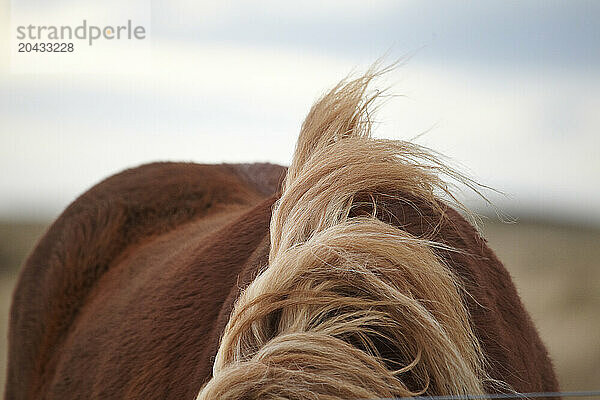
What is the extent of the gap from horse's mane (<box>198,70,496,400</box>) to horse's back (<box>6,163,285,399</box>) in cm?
17

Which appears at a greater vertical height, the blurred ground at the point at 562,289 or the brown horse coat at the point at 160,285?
the brown horse coat at the point at 160,285

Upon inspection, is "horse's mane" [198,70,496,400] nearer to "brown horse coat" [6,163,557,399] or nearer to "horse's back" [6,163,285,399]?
"brown horse coat" [6,163,557,399]

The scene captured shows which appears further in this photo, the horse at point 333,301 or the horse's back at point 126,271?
the horse's back at point 126,271

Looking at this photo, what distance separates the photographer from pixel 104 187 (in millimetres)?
1125

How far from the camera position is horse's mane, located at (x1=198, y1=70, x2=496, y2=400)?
1.33 feet

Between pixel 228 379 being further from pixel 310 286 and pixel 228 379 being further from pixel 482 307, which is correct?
pixel 482 307

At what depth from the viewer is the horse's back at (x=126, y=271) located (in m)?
0.70

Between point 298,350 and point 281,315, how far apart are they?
4cm

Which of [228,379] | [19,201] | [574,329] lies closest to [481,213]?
[228,379]

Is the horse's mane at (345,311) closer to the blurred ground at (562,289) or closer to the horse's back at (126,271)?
the horse's back at (126,271)

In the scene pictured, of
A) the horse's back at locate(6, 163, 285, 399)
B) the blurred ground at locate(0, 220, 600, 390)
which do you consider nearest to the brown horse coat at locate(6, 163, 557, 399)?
the horse's back at locate(6, 163, 285, 399)

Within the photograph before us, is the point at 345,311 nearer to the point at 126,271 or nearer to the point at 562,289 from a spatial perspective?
the point at 126,271

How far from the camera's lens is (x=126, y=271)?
979mm

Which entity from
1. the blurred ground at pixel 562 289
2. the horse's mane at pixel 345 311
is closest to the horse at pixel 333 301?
the horse's mane at pixel 345 311
